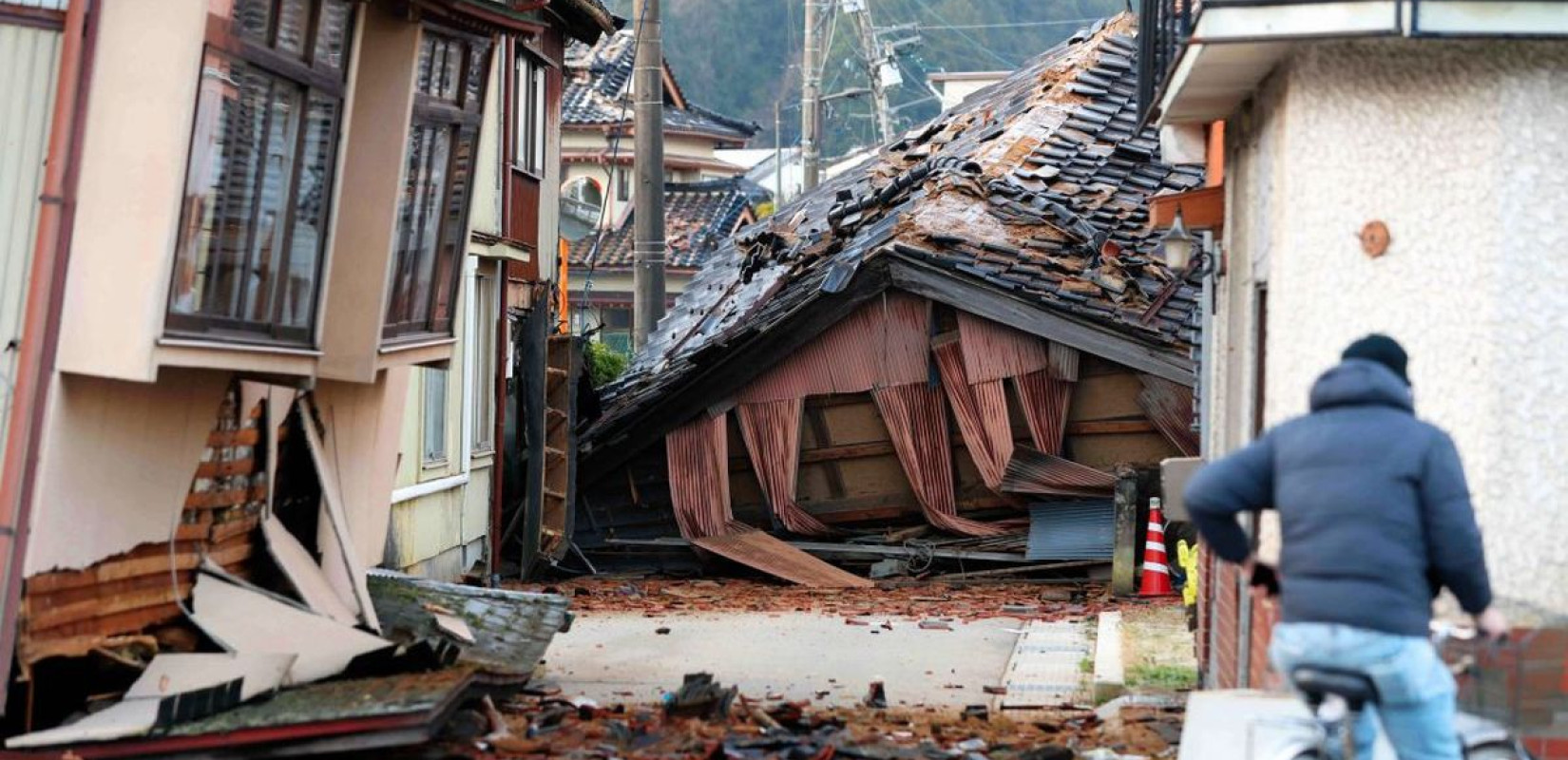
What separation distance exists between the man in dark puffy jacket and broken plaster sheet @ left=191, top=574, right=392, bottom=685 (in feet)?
17.1

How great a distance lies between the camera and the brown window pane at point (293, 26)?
9312 mm

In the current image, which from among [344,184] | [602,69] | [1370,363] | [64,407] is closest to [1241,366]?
[1370,363]

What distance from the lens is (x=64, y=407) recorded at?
8680 millimetres

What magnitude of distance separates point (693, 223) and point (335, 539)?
3818cm

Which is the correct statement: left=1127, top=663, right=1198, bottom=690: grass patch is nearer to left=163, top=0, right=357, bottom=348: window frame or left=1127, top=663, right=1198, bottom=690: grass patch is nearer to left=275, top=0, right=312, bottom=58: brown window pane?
left=163, top=0, right=357, bottom=348: window frame

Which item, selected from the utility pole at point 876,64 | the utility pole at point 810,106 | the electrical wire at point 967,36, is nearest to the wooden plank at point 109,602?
the utility pole at point 810,106

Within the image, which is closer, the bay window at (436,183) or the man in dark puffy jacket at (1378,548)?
the man in dark puffy jacket at (1378,548)

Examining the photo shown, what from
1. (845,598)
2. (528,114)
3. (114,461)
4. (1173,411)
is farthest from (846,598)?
(114,461)

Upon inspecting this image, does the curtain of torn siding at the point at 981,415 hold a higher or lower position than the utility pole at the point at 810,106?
lower

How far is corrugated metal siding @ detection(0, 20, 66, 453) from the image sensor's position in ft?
28.3

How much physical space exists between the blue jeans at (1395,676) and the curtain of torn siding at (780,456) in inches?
589

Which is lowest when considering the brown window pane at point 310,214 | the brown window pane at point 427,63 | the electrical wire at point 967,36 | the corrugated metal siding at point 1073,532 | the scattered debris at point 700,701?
the scattered debris at point 700,701

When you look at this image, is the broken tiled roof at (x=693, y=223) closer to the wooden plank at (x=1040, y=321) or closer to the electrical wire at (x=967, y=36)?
the electrical wire at (x=967, y=36)

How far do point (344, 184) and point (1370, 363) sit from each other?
6274 millimetres
